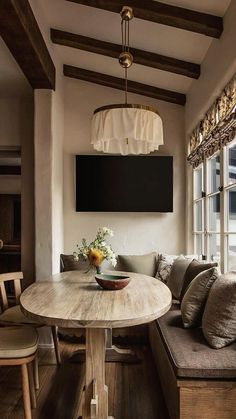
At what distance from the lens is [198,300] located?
2494 mm

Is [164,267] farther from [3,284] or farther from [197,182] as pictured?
[3,284]

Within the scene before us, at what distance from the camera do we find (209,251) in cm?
384

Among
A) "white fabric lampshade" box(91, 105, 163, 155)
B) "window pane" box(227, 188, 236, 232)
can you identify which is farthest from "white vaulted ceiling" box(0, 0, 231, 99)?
"window pane" box(227, 188, 236, 232)

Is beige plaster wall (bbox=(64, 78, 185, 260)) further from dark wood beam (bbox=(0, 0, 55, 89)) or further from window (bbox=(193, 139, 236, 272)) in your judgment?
dark wood beam (bbox=(0, 0, 55, 89))

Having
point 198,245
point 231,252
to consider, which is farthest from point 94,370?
point 198,245

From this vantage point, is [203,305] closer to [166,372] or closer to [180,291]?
[166,372]

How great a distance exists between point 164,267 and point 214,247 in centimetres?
71

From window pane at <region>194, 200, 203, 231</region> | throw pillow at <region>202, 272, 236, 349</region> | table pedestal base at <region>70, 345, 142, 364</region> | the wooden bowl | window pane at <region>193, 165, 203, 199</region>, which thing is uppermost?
window pane at <region>193, 165, 203, 199</region>

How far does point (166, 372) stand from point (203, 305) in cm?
52

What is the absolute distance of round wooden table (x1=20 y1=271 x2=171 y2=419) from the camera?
1793 mm

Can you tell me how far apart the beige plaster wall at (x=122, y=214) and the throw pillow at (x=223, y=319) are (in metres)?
2.57

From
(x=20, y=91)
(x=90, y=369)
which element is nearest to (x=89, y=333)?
(x=90, y=369)

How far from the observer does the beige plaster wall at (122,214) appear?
4766 mm

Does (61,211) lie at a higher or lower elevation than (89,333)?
higher
